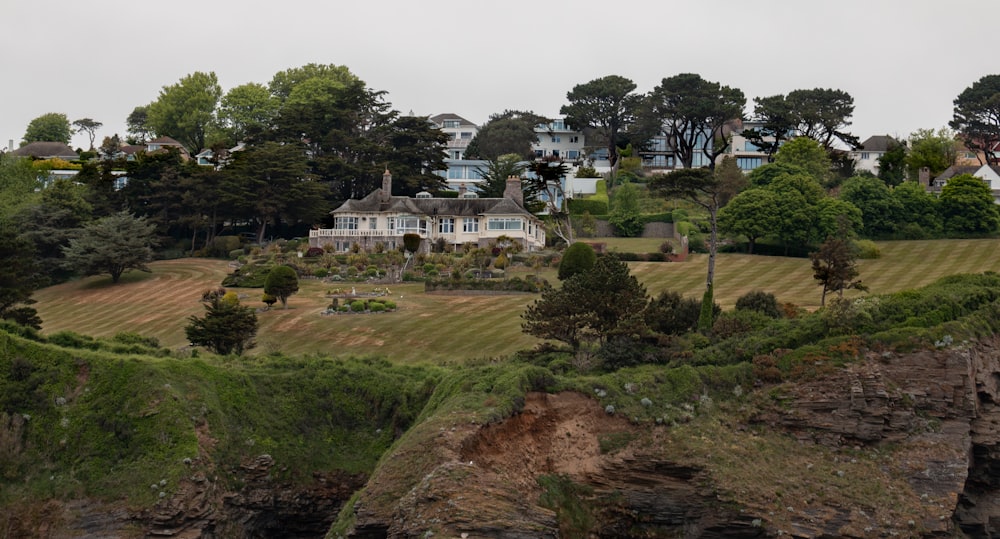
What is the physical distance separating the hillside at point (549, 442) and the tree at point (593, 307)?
9.58 feet

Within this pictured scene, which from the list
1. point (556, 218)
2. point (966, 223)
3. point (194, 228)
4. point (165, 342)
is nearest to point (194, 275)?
point (194, 228)

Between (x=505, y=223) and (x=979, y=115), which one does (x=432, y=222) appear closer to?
(x=505, y=223)

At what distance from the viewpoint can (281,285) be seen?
2872 inches

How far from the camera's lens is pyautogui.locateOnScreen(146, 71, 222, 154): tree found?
144m

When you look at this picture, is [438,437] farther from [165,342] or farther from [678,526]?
[165,342]

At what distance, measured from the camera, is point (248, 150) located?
334 ft

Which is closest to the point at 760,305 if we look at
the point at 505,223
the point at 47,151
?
the point at 505,223

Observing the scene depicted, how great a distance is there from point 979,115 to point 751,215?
55324 millimetres

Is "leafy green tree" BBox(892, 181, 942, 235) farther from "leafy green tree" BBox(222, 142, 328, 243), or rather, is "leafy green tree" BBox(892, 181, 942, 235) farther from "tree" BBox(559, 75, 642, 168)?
"leafy green tree" BBox(222, 142, 328, 243)

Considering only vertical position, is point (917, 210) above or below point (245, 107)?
below

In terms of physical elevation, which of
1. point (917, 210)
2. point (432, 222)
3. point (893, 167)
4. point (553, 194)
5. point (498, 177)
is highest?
point (893, 167)

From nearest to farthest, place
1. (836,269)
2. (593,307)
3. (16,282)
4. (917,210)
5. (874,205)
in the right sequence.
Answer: (593,307), (836,269), (16,282), (874,205), (917,210)

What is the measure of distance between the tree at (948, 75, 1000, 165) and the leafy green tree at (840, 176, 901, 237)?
38.5 m

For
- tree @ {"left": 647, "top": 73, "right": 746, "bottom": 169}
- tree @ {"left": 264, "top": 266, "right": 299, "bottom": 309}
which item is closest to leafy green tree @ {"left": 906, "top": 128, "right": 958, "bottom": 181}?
tree @ {"left": 647, "top": 73, "right": 746, "bottom": 169}
